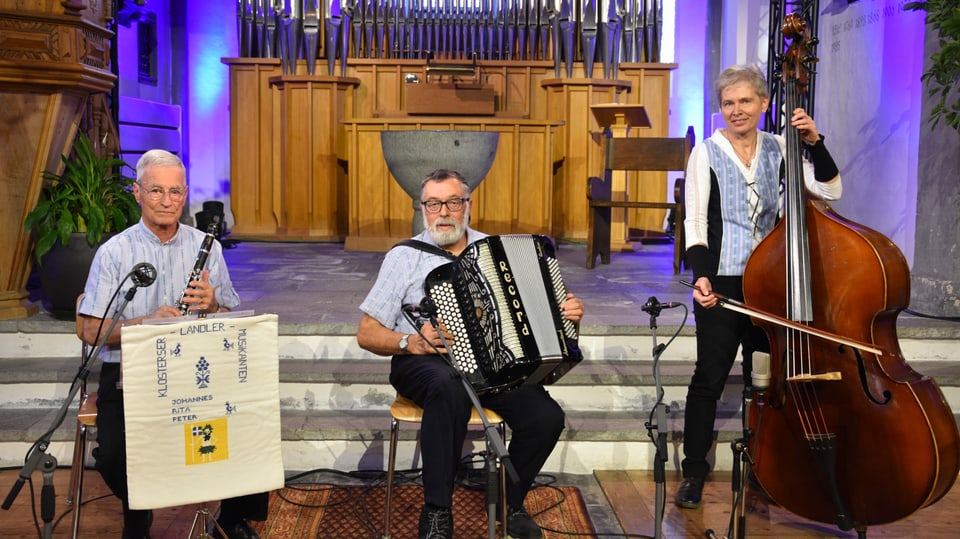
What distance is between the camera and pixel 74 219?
196 inches

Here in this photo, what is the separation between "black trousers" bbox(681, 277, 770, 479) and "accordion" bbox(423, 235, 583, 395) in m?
0.59

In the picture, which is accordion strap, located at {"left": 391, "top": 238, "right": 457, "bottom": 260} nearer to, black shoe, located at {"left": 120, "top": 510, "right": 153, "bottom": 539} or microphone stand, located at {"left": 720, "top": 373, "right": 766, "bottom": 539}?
microphone stand, located at {"left": 720, "top": 373, "right": 766, "bottom": 539}

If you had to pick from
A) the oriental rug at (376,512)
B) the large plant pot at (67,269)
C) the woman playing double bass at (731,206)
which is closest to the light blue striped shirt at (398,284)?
the oriental rug at (376,512)

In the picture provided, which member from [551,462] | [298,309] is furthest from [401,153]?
[551,462]

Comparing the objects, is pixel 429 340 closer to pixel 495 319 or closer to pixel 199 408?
pixel 495 319

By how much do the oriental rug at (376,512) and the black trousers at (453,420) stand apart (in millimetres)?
210

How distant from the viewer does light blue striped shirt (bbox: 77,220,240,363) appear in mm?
3211

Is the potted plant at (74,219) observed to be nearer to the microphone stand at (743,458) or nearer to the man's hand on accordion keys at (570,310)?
the man's hand on accordion keys at (570,310)

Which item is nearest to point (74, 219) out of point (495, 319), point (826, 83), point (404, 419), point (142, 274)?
point (404, 419)

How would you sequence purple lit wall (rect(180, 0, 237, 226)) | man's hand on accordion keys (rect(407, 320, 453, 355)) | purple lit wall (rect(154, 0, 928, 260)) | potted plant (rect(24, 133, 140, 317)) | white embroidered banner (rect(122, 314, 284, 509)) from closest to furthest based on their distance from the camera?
white embroidered banner (rect(122, 314, 284, 509))
man's hand on accordion keys (rect(407, 320, 453, 355))
potted plant (rect(24, 133, 140, 317))
purple lit wall (rect(154, 0, 928, 260))
purple lit wall (rect(180, 0, 237, 226))

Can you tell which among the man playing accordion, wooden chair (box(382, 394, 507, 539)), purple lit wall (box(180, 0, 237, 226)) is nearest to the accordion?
the man playing accordion

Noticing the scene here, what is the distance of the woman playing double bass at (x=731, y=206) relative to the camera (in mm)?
3461

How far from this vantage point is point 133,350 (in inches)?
107

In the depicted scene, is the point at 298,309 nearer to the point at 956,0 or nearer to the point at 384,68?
the point at 956,0
